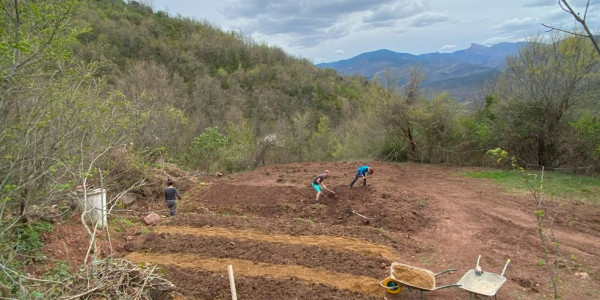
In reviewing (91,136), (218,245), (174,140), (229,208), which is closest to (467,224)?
(218,245)

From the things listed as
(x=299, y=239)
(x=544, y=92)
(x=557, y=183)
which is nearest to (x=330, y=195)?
(x=299, y=239)

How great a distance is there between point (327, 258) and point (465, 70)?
103402 mm

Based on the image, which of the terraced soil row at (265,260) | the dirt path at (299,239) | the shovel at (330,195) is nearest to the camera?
the terraced soil row at (265,260)

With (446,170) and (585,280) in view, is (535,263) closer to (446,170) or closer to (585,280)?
(585,280)

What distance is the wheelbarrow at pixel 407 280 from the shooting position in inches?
203

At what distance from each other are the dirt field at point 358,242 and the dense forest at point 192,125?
1.86 metres

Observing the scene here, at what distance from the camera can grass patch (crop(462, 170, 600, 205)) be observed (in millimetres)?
10445

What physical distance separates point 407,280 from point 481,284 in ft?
3.32

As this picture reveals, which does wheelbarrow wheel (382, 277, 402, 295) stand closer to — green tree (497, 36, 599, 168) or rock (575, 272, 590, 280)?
rock (575, 272, 590, 280)

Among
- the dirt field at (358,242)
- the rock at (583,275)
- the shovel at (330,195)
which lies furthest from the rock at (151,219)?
the rock at (583,275)

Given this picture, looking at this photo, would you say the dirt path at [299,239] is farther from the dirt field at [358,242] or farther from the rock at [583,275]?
the rock at [583,275]

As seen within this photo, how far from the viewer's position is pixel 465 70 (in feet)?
317

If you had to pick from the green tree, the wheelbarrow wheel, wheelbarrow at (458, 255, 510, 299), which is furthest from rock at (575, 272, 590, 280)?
the green tree

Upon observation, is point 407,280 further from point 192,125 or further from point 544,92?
point 192,125
